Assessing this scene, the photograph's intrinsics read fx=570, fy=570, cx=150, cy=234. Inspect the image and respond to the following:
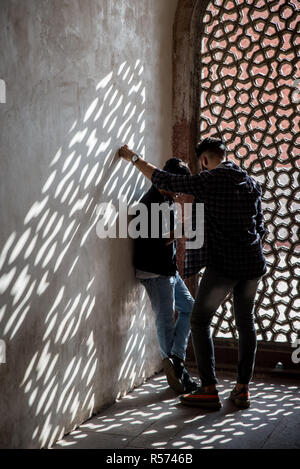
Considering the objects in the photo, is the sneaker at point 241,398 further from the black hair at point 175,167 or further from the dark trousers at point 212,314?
the black hair at point 175,167

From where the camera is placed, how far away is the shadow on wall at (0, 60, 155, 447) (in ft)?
9.84

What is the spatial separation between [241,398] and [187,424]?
0.54 metres

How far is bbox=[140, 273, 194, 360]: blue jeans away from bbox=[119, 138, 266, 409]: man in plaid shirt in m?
0.34

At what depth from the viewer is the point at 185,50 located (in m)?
5.10

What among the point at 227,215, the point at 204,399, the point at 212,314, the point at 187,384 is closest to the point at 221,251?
the point at 227,215

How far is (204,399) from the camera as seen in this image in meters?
4.03

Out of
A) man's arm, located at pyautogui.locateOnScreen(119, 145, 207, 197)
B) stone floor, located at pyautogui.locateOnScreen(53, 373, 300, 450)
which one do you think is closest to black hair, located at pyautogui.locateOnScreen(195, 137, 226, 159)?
man's arm, located at pyautogui.locateOnScreen(119, 145, 207, 197)

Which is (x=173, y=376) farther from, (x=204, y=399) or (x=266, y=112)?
(x=266, y=112)

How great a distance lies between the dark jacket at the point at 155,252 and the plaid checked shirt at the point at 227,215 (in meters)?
0.37

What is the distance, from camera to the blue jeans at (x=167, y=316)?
4.30 m

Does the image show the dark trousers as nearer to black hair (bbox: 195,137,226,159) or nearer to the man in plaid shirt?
the man in plaid shirt
